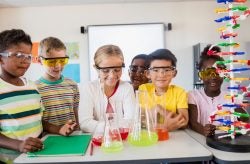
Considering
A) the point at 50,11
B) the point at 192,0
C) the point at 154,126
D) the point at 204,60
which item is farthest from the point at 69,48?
the point at 154,126

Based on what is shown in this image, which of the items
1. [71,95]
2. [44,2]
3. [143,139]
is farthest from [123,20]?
[143,139]

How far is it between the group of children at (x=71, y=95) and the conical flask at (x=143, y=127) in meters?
0.10

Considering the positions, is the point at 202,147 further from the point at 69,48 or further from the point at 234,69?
the point at 69,48

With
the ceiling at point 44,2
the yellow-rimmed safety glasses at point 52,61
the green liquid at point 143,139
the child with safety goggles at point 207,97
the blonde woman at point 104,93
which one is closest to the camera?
the green liquid at point 143,139

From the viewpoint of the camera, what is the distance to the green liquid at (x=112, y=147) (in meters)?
1.19

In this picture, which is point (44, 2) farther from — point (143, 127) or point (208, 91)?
point (143, 127)

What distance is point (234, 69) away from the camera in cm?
122

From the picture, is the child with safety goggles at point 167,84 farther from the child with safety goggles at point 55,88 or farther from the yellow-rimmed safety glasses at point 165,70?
the child with safety goggles at point 55,88

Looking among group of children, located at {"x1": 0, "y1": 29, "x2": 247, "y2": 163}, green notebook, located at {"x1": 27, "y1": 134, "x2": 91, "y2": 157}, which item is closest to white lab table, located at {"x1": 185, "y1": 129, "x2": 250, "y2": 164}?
group of children, located at {"x1": 0, "y1": 29, "x2": 247, "y2": 163}

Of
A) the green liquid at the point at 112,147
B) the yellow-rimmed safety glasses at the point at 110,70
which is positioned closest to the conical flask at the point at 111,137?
the green liquid at the point at 112,147

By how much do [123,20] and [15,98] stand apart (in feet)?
12.6

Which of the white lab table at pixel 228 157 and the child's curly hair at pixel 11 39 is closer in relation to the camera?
the white lab table at pixel 228 157

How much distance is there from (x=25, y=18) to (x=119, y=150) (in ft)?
15.0

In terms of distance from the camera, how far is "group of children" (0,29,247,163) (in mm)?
1467
